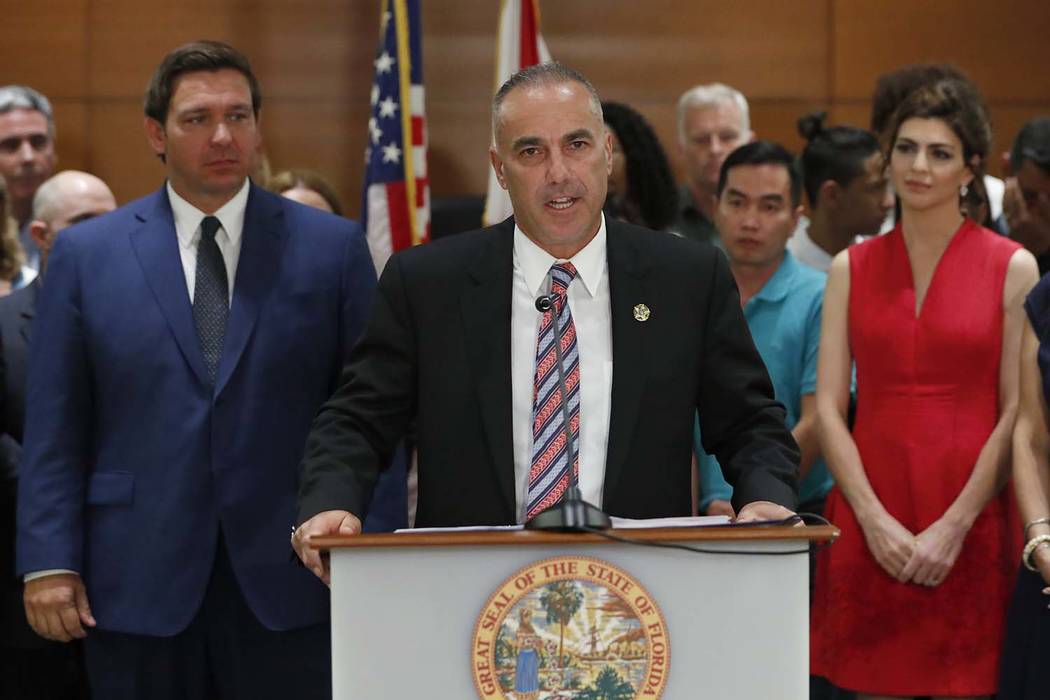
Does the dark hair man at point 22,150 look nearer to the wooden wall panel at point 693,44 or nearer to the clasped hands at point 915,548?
the wooden wall panel at point 693,44

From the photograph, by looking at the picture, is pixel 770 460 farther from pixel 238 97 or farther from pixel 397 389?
pixel 238 97

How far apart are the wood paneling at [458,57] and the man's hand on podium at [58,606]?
327 centimetres

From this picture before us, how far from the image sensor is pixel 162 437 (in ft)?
9.91

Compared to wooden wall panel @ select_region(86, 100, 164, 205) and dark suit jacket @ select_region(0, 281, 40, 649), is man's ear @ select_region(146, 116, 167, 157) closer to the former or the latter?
dark suit jacket @ select_region(0, 281, 40, 649)

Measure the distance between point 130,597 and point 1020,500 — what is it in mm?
1739

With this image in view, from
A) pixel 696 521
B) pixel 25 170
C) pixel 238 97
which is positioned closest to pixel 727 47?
pixel 25 170

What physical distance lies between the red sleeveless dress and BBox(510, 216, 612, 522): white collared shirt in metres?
1.28

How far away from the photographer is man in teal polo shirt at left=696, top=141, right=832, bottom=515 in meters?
3.90

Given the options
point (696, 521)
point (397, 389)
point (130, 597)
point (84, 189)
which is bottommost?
point (130, 597)

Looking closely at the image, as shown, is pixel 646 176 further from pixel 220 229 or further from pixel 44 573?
pixel 44 573

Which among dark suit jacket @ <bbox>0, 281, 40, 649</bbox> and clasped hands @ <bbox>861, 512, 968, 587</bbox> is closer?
clasped hands @ <bbox>861, 512, 968, 587</bbox>

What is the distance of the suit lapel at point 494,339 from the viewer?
2.34m

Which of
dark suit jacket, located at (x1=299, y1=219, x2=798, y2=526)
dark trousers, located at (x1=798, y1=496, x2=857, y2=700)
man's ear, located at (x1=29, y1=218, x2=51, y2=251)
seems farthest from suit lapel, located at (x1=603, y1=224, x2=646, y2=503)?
man's ear, located at (x1=29, y1=218, x2=51, y2=251)

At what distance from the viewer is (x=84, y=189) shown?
4418mm
